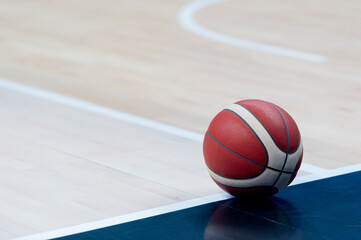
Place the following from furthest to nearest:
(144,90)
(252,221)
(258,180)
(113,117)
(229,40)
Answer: (229,40) → (144,90) → (113,117) → (258,180) → (252,221)

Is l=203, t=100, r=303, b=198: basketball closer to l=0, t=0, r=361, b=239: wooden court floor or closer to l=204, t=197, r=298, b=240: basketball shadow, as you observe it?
l=204, t=197, r=298, b=240: basketball shadow

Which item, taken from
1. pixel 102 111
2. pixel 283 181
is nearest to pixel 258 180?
pixel 283 181

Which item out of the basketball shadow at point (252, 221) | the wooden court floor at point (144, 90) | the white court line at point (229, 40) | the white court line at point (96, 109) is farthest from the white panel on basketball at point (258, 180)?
the white court line at point (229, 40)

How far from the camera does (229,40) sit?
27.5 feet

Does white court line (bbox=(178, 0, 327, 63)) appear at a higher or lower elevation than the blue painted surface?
lower

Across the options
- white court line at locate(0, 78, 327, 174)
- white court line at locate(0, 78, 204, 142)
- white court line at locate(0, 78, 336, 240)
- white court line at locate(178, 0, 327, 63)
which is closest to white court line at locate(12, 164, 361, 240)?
white court line at locate(0, 78, 336, 240)

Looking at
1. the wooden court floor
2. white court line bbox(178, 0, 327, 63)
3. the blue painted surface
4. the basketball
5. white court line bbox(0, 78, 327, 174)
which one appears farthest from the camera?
white court line bbox(178, 0, 327, 63)

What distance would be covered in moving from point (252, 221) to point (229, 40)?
4.72m

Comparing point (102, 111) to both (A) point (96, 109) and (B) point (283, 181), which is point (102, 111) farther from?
(B) point (283, 181)

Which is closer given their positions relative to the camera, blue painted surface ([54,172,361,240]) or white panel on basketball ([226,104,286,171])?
blue painted surface ([54,172,361,240])

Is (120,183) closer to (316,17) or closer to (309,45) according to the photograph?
(309,45)

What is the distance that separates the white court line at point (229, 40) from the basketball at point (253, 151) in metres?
3.62

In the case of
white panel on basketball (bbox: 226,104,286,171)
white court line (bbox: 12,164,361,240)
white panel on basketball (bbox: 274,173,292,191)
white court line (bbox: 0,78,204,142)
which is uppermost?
white panel on basketball (bbox: 226,104,286,171)

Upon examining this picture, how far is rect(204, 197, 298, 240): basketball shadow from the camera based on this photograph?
3732mm
